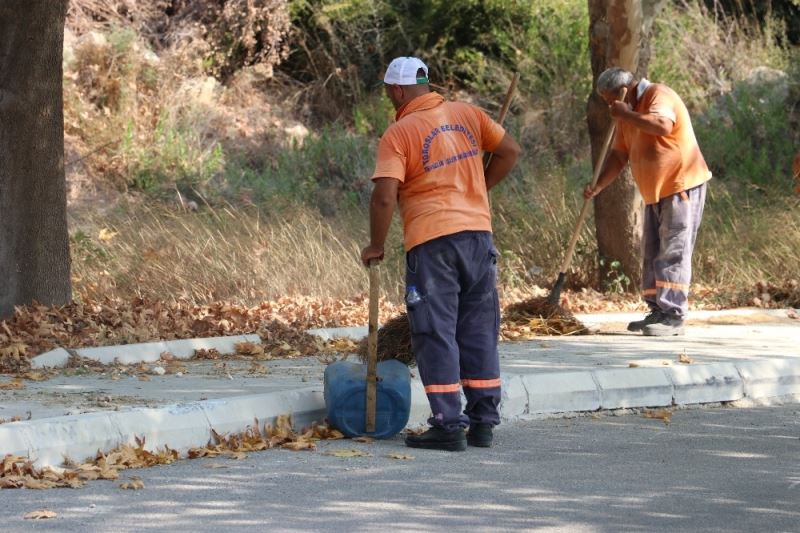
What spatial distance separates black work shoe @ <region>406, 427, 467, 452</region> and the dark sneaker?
12.1 feet

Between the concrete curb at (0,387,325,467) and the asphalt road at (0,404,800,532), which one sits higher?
the concrete curb at (0,387,325,467)

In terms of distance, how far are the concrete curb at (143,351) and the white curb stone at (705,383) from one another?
306 centimetres

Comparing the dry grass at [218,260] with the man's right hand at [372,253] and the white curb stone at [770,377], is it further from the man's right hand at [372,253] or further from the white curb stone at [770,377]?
the man's right hand at [372,253]

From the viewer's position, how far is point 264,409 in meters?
6.72

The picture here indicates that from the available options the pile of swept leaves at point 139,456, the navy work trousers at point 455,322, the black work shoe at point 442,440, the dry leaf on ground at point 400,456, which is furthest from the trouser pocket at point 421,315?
the pile of swept leaves at point 139,456

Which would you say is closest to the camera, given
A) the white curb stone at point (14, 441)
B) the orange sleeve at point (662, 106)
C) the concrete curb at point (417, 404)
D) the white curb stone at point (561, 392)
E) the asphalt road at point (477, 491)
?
the asphalt road at point (477, 491)

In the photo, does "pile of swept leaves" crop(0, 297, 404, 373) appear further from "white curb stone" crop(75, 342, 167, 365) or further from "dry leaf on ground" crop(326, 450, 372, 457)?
"dry leaf on ground" crop(326, 450, 372, 457)

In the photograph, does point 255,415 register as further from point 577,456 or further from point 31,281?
point 31,281

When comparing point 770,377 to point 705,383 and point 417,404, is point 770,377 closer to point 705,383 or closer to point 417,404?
point 705,383

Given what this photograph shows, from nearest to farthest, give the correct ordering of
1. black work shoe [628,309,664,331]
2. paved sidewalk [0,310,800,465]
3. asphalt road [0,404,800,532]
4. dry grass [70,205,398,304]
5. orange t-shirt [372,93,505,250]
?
asphalt road [0,404,800,532], paved sidewalk [0,310,800,465], orange t-shirt [372,93,505,250], black work shoe [628,309,664,331], dry grass [70,205,398,304]

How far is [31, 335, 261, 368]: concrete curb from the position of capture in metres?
8.38

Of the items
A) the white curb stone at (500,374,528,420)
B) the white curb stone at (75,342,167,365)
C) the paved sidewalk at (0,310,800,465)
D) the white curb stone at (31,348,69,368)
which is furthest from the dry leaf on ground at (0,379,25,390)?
the white curb stone at (500,374,528,420)

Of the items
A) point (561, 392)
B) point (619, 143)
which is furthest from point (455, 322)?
point (619, 143)

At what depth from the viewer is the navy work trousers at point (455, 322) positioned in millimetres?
6449
